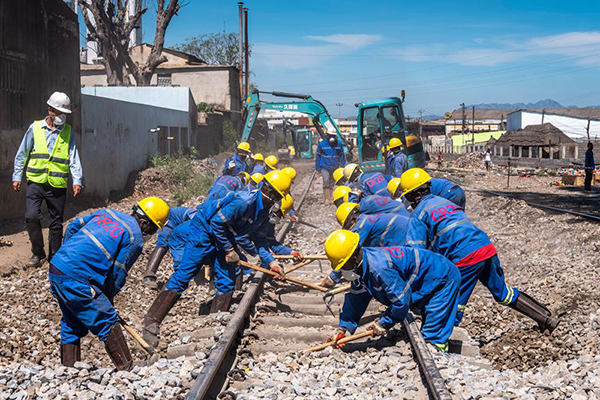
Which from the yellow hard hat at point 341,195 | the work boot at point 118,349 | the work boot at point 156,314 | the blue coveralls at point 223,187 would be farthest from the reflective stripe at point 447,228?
the blue coveralls at point 223,187

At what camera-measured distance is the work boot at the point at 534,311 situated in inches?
280

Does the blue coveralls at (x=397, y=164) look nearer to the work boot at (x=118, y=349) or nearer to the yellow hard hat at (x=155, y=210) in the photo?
the yellow hard hat at (x=155, y=210)

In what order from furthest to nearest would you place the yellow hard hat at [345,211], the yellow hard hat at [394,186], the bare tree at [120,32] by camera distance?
the bare tree at [120,32] < the yellow hard hat at [394,186] < the yellow hard hat at [345,211]

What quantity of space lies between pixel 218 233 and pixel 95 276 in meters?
2.06

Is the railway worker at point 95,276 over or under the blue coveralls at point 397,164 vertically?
under

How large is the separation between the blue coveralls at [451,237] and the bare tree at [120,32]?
24806 mm

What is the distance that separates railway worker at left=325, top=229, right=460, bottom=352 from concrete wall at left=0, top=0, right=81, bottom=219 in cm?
780

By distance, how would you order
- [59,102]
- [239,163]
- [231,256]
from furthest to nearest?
[239,163] < [59,102] < [231,256]

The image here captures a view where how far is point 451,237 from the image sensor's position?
6.54 m

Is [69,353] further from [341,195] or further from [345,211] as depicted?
[341,195]

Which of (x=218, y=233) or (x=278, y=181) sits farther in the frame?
(x=278, y=181)

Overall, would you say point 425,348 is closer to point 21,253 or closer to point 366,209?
point 366,209

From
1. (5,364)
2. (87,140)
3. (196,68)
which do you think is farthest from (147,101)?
(5,364)

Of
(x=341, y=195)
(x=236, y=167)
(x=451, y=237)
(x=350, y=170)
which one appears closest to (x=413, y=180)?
(x=451, y=237)
